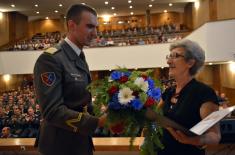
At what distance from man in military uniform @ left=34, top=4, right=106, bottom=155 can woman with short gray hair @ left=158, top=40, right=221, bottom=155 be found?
1.83 feet

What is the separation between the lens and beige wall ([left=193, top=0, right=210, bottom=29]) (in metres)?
19.1

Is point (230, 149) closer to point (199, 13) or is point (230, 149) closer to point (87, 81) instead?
point (87, 81)

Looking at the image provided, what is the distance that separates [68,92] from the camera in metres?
1.89

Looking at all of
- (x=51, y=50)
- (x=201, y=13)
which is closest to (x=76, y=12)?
(x=51, y=50)

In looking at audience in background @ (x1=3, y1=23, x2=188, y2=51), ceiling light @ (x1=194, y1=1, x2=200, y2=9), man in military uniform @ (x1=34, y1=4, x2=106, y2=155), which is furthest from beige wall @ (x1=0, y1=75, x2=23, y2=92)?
man in military uniform @ (x1=34, y1=4, x2=106, y2=155)

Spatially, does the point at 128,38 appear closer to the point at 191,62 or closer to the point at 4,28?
the point at 4,28

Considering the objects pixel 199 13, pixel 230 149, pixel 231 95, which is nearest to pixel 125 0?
pixel 199 13

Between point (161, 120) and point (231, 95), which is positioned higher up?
point (161, 120)

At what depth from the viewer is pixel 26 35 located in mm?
25547

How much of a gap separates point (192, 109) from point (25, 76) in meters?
22.1

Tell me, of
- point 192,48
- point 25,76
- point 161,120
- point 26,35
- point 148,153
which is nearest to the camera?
point 161,120

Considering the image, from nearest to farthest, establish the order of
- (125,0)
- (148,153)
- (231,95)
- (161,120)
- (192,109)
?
(161,120), (148,153), (192,109), (231,95), (125,0)

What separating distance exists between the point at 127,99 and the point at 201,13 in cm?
1942

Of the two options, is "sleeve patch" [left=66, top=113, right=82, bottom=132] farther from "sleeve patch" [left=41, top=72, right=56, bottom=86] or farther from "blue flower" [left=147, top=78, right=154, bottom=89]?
"blue flower" [left=147, top=78, right=154, bottom=89]
